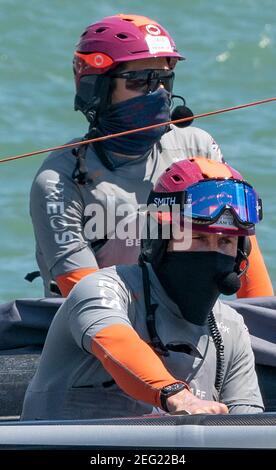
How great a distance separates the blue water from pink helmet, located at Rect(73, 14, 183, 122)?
3.49 meters

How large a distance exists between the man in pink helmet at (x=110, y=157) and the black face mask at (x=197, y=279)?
1.00 meters

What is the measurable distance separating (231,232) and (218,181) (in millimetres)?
152

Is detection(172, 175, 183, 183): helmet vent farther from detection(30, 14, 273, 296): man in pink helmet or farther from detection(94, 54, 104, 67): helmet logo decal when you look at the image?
detection(94, 54, 104, 67): helmet logo decal

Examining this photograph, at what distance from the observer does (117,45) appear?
204 inches

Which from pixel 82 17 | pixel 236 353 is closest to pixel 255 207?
pixel 236 353

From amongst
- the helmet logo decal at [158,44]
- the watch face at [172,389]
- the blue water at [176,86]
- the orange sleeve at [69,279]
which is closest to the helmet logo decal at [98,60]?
the helmet logo decal at [158,44]

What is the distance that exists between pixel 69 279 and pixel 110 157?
0.48 metres

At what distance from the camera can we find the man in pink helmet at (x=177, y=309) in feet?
13.0

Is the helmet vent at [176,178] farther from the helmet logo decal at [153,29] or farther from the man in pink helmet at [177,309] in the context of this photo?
the helmet logo decal at [153,29]

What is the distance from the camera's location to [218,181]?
159 inches

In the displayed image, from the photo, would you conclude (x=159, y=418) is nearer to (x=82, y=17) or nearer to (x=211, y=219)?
(x=211, y=219)

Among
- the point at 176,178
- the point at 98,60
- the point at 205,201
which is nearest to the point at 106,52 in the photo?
the point at 98,60

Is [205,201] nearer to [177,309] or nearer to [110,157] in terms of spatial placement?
[177,309]

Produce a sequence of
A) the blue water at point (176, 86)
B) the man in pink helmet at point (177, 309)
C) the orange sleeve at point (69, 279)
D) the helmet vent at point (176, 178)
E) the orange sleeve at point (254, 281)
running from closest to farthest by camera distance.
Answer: the man in pink helmet at point (177, 309) < the helmet vent at point (176, 178) < the orange sleeve at point (69, 279) < the orange sleeve at point (254, 281) < the blue water at point (176, 86)
